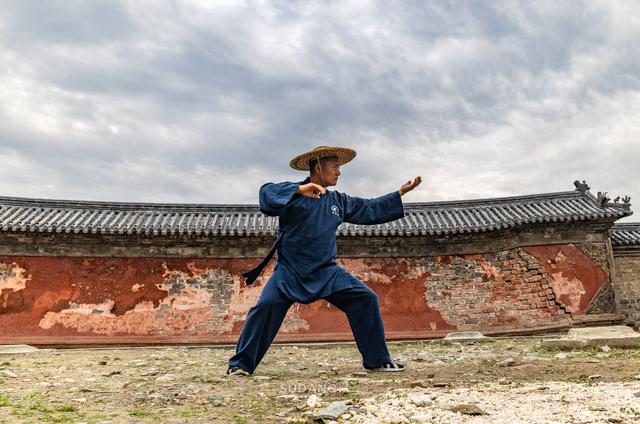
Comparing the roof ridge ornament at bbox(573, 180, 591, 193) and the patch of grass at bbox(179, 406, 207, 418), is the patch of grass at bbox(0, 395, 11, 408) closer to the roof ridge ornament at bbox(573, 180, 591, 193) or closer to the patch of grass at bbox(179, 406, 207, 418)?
the patch of grass at bbox(179, 406, 207, 418)

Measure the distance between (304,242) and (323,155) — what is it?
0.84 metres

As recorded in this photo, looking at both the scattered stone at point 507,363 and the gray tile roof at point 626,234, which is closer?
the scattered stone at point 507,363

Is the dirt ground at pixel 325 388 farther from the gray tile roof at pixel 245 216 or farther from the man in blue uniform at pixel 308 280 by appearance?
the gray tile roof at pixel 245 216

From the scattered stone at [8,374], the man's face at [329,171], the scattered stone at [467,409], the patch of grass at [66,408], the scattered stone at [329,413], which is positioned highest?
the man's face at [329,171]

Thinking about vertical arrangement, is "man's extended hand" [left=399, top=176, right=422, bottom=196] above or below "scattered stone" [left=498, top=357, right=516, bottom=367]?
above

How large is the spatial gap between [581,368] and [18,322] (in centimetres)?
1040

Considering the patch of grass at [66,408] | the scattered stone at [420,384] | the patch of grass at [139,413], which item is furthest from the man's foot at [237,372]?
the scattered stone at [420,384]

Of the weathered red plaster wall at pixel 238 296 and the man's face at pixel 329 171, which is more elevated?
the man's face at pixel 329 171

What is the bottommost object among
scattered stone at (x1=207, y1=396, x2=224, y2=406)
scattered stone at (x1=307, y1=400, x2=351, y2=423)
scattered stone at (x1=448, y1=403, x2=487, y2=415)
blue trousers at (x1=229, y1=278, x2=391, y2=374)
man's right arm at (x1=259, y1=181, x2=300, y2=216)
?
scattered stone at (x1=207, y1=396, x2=224, y2=406)

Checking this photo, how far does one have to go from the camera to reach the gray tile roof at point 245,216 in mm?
10695

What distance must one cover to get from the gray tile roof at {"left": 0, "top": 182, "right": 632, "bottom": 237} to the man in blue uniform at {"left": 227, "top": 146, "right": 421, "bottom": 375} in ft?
21.5

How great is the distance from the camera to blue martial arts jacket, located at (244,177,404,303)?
4121 millimetres

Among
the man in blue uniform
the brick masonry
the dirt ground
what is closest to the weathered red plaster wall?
the brick masonry

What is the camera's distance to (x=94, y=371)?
4871mm
